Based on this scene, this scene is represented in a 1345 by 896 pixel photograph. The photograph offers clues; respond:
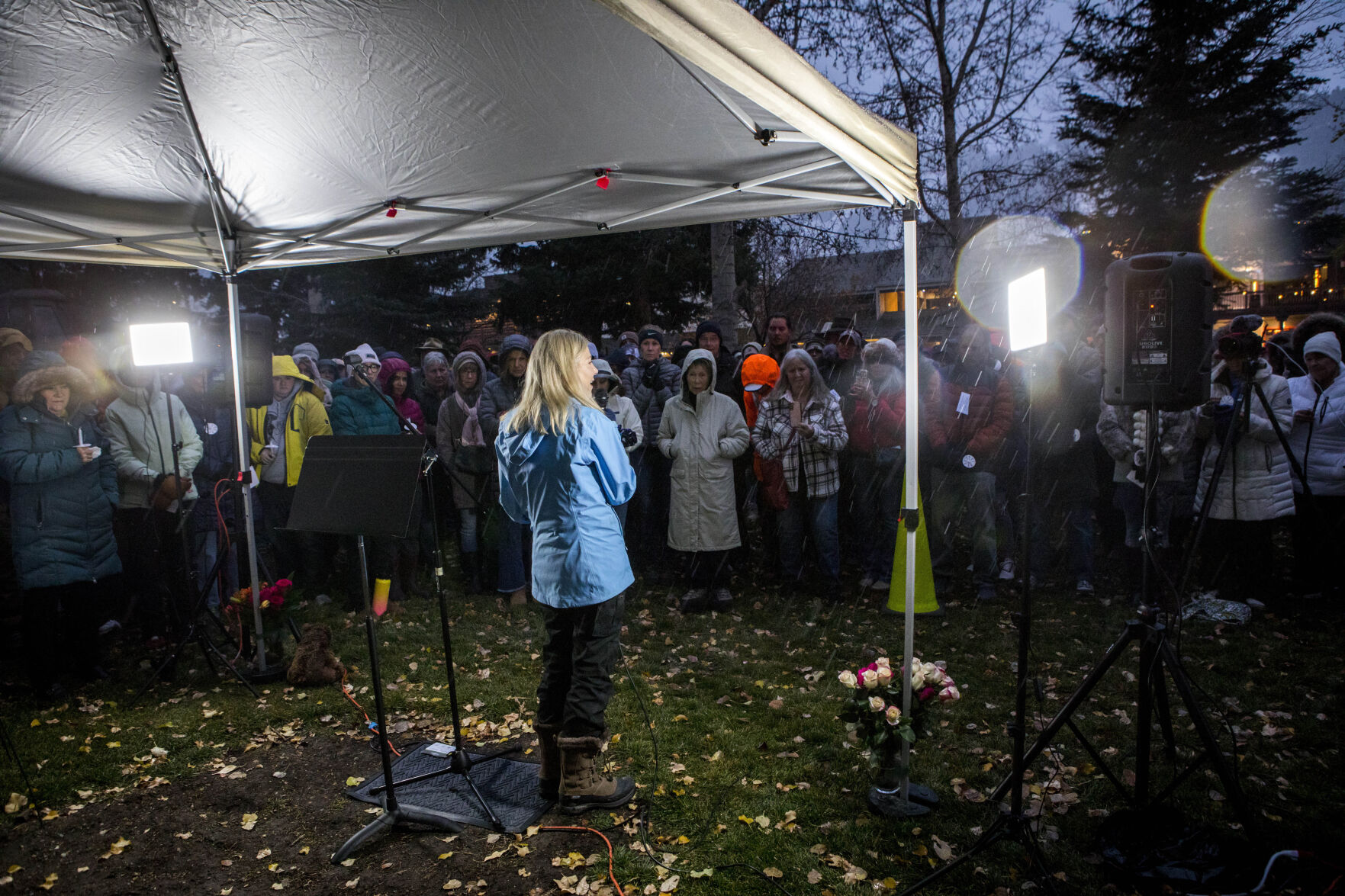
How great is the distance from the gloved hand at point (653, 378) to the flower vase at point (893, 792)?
4477 millimetres

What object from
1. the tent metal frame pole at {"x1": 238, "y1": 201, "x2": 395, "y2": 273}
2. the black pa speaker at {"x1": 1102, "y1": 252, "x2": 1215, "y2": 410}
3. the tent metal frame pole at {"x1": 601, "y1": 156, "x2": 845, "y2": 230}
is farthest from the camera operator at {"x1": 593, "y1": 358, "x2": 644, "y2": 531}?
the black pa speaker at {"x1": 1102, "y1": 252, "x2": 1215, "y2": 410}

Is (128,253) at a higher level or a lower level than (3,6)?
lower

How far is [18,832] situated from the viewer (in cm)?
350

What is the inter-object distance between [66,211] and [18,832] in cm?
363

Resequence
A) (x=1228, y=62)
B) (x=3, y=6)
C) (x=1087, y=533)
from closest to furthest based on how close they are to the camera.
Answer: (x=3, y=6) < (x=1087, y=533) < (x=1228, y=62)

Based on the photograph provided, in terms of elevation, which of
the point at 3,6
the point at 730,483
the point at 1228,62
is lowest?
the point at 730,483

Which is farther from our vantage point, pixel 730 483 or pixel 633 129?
pixel 730 483

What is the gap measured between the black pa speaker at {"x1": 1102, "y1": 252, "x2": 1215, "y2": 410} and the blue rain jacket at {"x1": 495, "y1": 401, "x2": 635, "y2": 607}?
222cm

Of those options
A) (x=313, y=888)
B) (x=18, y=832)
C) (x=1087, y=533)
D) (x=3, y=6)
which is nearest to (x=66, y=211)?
(x=3, y=6)

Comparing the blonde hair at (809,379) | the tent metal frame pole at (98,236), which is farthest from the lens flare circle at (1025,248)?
the tent metal frame pole at (98,236)

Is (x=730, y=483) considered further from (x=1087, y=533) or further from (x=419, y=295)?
(x=419, y=295)

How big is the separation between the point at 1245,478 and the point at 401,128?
6686 mm

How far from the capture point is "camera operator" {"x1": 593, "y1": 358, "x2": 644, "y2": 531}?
5867 mm

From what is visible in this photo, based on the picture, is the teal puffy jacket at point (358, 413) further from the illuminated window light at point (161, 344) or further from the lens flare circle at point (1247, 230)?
the lens flare circle at point (1247, 230)
